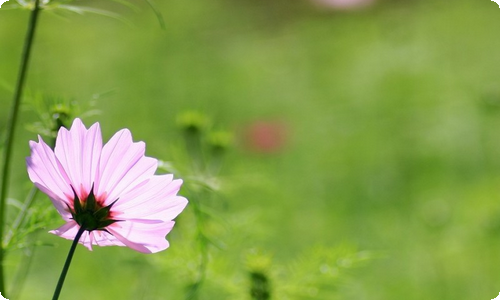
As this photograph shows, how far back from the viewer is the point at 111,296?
1.30m

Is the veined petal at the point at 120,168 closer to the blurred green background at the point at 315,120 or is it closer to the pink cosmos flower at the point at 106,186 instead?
the pink cosmos flower at the point at 106,186

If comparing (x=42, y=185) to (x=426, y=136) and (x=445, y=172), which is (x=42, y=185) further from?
(x=426, y=136)

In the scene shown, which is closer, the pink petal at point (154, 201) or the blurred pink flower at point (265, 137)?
the pink petal at point (154, 201)

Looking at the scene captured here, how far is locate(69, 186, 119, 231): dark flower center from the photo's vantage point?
40 cm

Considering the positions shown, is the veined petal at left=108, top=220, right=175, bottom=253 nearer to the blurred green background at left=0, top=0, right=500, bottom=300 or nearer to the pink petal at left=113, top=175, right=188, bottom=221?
the pink petal at left=113, top=175, right=188, bottom=221

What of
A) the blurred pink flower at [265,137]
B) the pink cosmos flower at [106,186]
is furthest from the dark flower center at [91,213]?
the blurred pink flower at [265,137]

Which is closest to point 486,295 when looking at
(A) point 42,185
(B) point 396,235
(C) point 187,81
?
(B) point 396,235

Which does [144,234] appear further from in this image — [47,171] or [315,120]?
[315,120]

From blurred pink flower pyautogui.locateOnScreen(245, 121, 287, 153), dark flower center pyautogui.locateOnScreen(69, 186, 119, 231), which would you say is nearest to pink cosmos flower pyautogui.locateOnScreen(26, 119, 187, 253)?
dark flower center pyautogui.locateOnScreen(69, 186, 119, 231)

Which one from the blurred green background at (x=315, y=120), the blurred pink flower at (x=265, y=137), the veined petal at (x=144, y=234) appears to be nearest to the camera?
the veined petal at (x=144, y=234)

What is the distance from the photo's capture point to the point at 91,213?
0.40m

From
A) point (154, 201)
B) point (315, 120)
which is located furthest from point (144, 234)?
point (315, 120)

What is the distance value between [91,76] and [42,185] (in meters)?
2.72

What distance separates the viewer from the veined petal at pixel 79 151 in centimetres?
39
